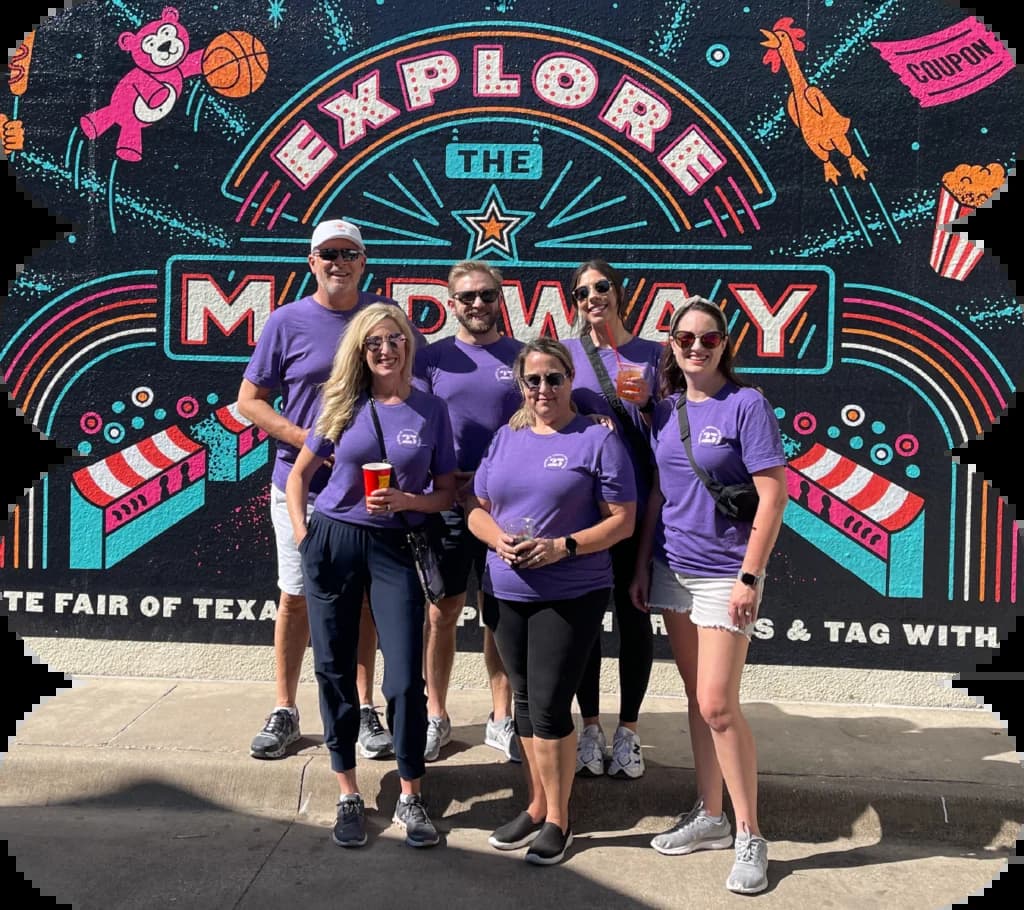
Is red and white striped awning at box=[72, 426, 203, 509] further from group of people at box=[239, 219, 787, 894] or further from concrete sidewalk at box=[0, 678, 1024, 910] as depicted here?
group of people at box=[239, 219, 787, 894]

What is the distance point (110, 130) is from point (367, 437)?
120 inches

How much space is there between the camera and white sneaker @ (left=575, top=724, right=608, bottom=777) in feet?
14.8

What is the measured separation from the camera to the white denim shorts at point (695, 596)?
3811mm

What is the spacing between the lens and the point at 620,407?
4.26 m

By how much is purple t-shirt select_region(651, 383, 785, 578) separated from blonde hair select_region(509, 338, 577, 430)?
0.43 metres

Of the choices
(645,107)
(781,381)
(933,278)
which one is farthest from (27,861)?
(933,278)

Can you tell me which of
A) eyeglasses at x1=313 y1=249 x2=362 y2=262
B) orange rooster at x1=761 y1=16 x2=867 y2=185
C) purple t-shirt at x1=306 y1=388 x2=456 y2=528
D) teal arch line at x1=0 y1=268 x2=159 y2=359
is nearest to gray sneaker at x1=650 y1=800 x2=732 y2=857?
purple t-shirt at x1=306 y1=388 x2=456 y2=528

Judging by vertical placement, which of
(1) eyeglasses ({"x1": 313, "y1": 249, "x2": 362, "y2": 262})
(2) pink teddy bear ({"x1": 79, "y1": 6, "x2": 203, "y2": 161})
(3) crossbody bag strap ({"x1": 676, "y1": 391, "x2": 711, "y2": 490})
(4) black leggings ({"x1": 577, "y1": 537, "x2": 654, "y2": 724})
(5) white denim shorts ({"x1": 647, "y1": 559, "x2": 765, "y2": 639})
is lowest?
(4) black leggings ({"x1": 577, "y1": 537, "x2": 654, "y2": 724})

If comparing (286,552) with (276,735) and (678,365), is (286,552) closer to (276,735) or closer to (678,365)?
(276,735)

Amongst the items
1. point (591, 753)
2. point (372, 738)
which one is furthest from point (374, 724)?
point (591, 753)

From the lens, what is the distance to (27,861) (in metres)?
4.10

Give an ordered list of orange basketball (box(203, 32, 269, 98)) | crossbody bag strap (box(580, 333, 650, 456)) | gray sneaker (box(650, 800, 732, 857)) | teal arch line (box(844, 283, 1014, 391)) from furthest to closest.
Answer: orange basketball (box(203, 32, 269, 98))
teal arch line (box(844, 283, 1014, 391))
crossbody bag strap (box(580, 333, 650, 456))
gray sneaker (box(650, 800, 732, 857))

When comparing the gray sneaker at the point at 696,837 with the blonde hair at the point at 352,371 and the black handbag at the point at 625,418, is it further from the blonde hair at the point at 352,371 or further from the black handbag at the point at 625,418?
the blonde hair at the point at 352,371

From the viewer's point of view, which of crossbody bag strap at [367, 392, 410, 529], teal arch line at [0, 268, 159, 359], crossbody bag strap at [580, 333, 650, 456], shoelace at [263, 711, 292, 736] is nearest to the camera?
crossbody bag strap at [367, 392, 410, 529]
